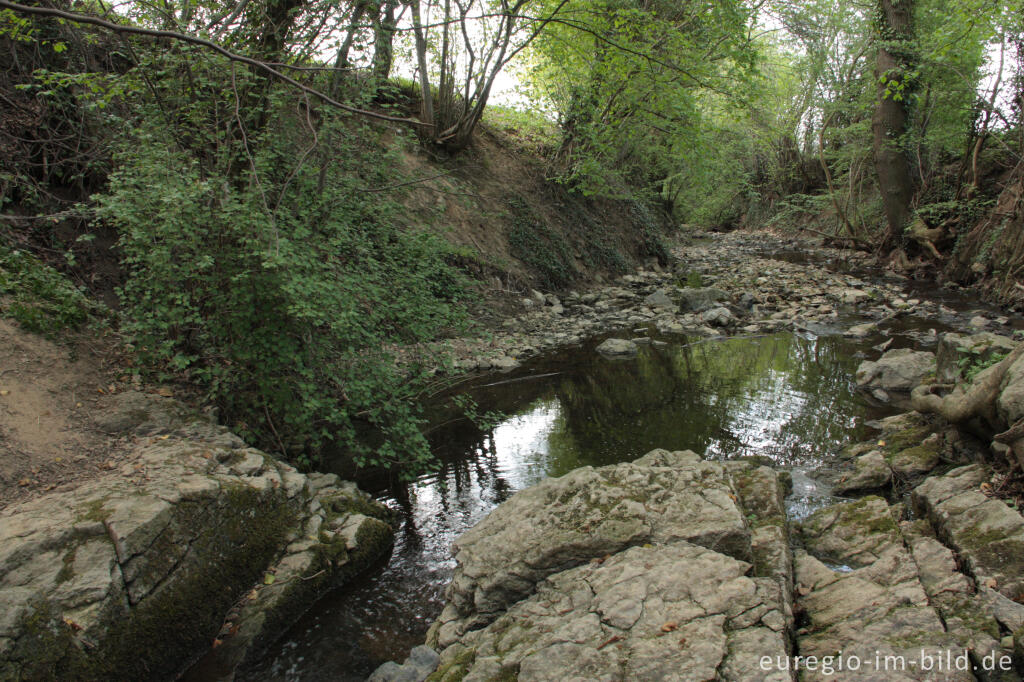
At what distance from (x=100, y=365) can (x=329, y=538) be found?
106 inches

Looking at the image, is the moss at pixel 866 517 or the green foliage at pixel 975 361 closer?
the moss at pixel 866 517

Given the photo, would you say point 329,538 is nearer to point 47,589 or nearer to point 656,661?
point 47,589

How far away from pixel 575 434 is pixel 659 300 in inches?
315

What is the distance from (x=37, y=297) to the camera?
4949mm

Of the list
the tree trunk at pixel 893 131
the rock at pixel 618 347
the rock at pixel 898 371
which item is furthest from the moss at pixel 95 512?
the tree trunk at pixel 893 131

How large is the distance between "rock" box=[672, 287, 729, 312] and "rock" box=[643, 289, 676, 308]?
0.29 m

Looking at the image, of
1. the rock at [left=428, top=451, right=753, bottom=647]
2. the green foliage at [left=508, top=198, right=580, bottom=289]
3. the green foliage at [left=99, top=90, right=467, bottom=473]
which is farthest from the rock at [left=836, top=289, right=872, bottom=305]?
the green foliage at [left=99, top=90, right=467, bottom=473]

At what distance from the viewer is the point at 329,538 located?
4211mm

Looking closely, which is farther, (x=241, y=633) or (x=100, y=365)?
(x=100, y=365)

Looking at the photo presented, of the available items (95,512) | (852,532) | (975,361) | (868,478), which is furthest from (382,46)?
(975,361)

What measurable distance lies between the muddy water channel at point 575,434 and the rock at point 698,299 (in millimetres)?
2493

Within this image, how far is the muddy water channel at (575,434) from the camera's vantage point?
12.0ft

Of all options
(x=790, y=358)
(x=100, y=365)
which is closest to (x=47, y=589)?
(x=100, y=365)

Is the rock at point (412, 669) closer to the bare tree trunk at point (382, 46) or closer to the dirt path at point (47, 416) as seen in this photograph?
the dirt path at point (47, 416)
